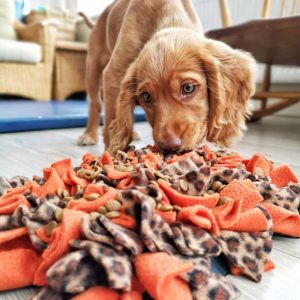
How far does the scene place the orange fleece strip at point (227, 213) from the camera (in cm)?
68

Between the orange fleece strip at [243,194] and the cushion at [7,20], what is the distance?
181 inches

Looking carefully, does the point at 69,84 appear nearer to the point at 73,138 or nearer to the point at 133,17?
the point at 73,138

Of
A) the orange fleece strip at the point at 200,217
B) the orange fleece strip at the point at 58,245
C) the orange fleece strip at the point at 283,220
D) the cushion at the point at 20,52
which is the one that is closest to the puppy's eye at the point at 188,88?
the orange fleece strip at the point at 283,220

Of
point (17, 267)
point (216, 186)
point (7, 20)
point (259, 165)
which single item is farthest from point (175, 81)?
point (7, 20)

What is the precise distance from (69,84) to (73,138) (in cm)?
292

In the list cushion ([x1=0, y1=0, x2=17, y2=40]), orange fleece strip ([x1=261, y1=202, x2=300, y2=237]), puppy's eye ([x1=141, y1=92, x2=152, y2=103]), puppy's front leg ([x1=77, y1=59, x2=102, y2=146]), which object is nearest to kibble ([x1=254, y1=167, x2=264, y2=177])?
orange fleece strip ([x1=261, y1=202, x2=300, y2=237])

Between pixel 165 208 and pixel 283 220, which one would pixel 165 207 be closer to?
pixel 165 208

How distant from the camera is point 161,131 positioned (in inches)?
46.8

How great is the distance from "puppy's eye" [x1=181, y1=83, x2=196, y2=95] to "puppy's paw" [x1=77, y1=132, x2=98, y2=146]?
3.00 ft

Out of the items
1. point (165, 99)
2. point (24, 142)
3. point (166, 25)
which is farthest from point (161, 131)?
point (24, 142)

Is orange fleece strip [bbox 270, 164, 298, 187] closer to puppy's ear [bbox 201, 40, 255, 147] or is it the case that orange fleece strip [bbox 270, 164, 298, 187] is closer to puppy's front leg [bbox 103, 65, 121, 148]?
puppy's ear [bbox 201, 40, 255, 147]

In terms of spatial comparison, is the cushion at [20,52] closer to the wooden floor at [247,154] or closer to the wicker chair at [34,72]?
the wicker chair at [34,72]

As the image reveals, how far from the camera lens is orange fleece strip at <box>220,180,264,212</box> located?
0.77 metres

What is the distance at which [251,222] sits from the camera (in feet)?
2.30
